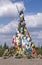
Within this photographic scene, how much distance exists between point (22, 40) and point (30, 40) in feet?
2.93

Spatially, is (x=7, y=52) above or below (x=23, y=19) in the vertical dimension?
below

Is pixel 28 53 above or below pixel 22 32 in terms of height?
below

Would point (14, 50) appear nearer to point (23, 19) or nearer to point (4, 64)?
point (23, 19)

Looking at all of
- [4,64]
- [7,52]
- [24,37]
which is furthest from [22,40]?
[4,64]

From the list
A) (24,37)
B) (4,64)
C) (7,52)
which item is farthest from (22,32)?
(4,64)

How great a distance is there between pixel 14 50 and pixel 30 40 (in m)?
2.02

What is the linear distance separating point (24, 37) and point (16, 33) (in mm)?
1053

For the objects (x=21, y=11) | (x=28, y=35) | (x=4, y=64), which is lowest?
(x=4, y=64)

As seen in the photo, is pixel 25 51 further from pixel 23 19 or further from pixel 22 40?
pixel 23 19

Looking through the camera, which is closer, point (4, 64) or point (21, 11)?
point (4, 64)

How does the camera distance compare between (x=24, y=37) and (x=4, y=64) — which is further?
(x=24, y=37)

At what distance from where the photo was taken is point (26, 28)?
108 ft

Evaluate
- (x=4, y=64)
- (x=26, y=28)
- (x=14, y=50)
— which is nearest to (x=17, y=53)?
(x=14, y=50)

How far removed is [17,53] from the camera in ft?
107
